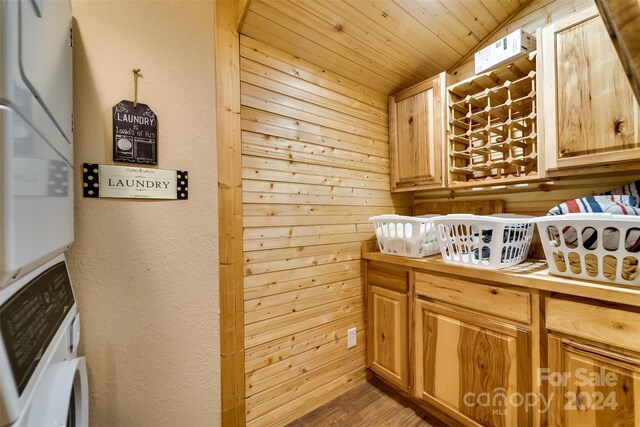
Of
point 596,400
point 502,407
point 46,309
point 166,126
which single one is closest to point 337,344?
point 502,407

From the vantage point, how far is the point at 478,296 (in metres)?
1.23

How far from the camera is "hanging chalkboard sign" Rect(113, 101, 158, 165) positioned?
99 centimetres

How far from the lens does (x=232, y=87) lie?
1277 mm

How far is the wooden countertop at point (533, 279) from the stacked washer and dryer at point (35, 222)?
1.46 m

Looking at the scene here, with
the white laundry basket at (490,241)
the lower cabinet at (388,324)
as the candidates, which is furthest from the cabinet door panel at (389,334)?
the white laundry basket at (490,241)

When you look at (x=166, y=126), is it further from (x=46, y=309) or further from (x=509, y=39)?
(x=509, y=39)

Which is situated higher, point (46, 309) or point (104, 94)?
point (104, 94)

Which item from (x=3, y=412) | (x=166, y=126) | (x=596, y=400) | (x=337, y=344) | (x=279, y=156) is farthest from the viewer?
(x=337, y=344)

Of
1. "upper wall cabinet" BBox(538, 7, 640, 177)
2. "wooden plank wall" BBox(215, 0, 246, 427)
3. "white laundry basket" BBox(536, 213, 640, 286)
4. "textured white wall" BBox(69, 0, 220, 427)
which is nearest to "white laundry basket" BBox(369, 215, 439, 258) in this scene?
"white laundry basket" BBox(536, 213, 640, 286)

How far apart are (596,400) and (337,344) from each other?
1208 millimetres

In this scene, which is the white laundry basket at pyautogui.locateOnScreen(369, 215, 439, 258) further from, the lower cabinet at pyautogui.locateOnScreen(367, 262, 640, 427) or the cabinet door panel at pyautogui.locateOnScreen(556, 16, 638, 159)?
the cabinet door panel at pyautogui.locateOnScreen(556, 16, 638, 159)

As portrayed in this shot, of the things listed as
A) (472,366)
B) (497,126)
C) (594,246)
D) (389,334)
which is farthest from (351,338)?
(497,126)

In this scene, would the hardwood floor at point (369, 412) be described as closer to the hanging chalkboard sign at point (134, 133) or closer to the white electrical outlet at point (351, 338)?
the white electrical outlet at point (351, 338)

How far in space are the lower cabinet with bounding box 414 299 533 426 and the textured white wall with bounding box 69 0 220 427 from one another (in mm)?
1127
